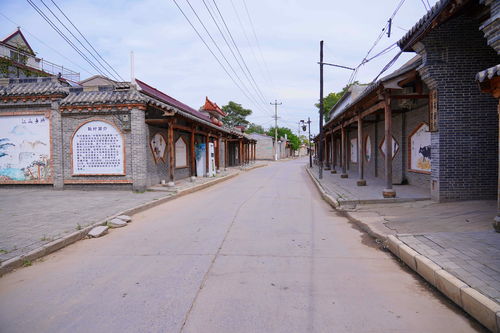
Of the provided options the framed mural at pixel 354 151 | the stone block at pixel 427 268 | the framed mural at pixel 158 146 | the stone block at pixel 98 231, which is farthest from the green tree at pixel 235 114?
the stone block at pixel 427 268

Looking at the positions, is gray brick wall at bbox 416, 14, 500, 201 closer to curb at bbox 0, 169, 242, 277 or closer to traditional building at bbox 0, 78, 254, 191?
curb at bbox 0, 169, 242, 277

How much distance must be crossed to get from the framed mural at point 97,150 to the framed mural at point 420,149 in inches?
432

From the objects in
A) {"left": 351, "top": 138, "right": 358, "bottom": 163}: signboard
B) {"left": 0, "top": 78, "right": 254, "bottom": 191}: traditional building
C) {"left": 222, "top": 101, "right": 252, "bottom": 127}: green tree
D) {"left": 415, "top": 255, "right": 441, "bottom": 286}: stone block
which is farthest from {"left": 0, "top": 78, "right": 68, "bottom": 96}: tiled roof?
{"left": 222, "top": 101, "right": 252, "bottom": 127}: green tree

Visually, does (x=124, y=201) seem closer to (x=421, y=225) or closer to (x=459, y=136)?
(x=421, y=225)

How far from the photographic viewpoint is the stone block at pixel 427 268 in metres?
4.12

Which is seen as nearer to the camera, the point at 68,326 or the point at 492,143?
the point at 68,326

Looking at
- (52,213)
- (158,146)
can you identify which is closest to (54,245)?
(52,213)

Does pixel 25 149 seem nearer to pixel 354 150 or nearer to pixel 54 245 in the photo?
pixel 54 245

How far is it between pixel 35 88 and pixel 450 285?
15368 mm

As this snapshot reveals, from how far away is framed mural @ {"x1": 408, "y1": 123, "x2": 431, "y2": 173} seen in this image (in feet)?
36.5

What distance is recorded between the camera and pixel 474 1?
281 inches

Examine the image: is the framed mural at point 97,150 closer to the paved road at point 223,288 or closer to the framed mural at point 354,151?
the paved road at point 223,288

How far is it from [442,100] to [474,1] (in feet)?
7.90

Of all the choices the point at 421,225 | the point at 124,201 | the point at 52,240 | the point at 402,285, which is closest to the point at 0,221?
the point at 52,240
